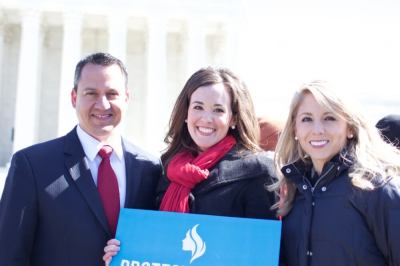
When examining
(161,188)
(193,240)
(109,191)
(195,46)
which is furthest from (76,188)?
(195,46)

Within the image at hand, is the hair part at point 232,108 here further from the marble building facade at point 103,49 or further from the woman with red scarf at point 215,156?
the marble building facade at point 103,49

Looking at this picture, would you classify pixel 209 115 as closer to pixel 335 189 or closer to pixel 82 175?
pixel 82 175

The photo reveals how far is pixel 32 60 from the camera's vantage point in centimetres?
5169

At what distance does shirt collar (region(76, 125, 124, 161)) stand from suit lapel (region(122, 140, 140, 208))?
10 centimetres

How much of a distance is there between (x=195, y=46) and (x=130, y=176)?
4867 centimetres

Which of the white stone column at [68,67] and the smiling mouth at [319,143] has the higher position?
the white stone column at [68,67]

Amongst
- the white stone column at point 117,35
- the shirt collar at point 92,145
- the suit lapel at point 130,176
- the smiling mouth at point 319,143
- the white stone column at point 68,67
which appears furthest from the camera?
the white stone column at point 117,35

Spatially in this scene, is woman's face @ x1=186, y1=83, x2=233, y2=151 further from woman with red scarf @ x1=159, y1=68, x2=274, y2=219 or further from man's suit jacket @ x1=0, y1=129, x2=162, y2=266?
man's suit jacket @ x1=0, y1=129, x2=162, y2=266

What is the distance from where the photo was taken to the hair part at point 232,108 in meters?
6.83

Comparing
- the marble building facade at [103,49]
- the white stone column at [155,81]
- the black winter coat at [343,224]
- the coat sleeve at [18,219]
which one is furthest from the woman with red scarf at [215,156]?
the white stone column at [155,81]

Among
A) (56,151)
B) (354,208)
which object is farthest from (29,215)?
(354,208)

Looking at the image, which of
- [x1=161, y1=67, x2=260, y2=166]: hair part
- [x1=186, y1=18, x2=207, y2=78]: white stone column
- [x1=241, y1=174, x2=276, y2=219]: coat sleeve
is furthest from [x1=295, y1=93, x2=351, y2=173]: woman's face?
[x1=186, y1=18, x2=207, y2=78]: white stone column

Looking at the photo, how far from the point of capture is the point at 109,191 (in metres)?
6.53

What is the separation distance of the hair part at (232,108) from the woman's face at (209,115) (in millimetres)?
103
